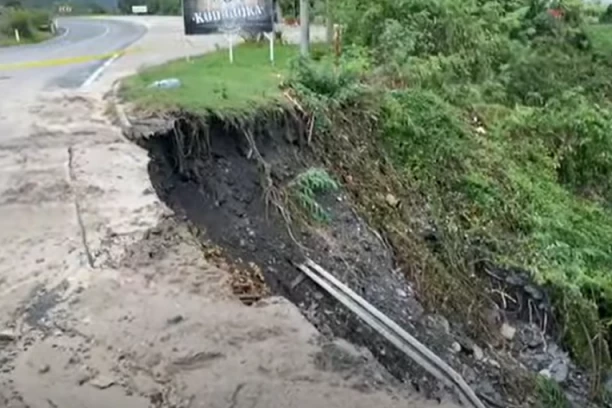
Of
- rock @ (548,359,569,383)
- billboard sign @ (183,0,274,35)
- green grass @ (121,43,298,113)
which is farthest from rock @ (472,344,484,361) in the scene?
billboard sign @ (183,0,274,35)

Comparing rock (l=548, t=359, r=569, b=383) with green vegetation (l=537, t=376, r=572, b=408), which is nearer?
green vegetation (l=537, t=376, r=572, b=408)

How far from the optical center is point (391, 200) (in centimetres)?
792

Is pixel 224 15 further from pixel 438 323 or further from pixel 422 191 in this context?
pixel 438 323

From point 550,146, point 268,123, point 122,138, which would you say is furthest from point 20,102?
point 550,146

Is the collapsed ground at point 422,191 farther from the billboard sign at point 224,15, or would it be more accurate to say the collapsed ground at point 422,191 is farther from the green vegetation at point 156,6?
the green vegetation at point 156,6

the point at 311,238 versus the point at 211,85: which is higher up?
the point at 211,85

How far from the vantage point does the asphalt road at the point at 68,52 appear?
11.1 meters

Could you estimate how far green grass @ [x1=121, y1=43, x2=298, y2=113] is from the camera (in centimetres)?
757

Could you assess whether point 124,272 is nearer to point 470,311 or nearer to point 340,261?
point 340,261

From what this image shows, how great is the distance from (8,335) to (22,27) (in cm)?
2350

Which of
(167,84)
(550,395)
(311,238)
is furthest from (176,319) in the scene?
(167,84)

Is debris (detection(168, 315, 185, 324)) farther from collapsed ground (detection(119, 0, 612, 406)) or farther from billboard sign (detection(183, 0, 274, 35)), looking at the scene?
billboard sign (detection(183, 0, 274, 35))

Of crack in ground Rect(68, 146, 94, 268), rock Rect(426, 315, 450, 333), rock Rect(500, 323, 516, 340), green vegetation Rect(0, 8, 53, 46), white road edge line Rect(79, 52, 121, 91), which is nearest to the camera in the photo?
crack in ground Rect(68, 146, 94, 268)

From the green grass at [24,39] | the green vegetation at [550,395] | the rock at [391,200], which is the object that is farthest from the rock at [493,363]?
the green grass at [24,39]
